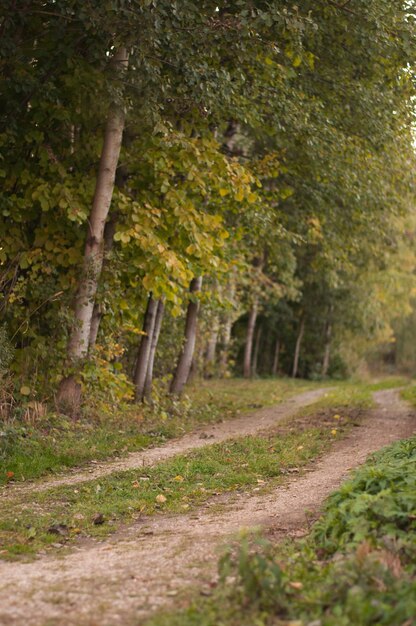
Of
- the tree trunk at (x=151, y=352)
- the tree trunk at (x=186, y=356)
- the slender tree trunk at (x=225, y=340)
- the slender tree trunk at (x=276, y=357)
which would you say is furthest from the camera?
the slender tree trunk at (x=276, y=357)

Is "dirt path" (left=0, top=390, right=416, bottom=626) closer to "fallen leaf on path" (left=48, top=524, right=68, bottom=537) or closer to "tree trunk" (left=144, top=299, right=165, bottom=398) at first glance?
"fallen leaf on path" (left=48, top=524, right=68, bottom=537)

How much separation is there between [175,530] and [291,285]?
23.2m

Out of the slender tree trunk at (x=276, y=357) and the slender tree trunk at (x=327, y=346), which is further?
the slender tree trunk at (x=276, y=357)

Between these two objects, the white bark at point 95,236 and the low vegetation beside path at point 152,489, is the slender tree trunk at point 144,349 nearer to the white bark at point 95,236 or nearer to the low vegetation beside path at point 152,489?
the white bark at point 95,236

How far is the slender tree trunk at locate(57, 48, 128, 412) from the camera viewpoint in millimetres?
11867

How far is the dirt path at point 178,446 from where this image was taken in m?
8.57

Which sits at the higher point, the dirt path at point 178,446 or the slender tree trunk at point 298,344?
the slender tree trunk at point 298,344

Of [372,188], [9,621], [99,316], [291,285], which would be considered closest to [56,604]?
[9,621]

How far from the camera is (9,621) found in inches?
166

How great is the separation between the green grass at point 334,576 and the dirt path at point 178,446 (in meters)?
3.54

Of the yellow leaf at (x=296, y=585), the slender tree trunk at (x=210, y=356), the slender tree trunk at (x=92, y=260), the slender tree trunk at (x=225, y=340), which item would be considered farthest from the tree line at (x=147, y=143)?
the slender tree trunk at (x=225, y=340)

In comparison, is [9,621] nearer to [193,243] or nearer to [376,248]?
[193,243]

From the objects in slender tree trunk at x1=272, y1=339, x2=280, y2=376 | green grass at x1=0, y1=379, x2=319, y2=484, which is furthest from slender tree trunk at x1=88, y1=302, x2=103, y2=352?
slender tree trunk at x1=272, y1=339, x2=280, y2=376

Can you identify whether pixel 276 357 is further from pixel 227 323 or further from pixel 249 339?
pixel 227 323
